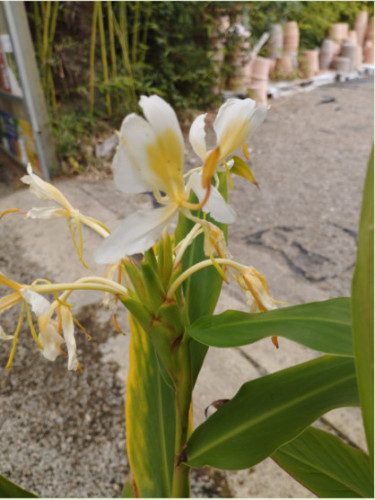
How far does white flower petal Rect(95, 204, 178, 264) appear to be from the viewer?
27 cm

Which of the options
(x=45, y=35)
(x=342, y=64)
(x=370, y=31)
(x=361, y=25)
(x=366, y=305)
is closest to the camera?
(x=366, y=305)

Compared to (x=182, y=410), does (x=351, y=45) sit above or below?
below

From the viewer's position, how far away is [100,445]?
1058mm

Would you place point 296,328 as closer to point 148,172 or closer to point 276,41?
point 148,172

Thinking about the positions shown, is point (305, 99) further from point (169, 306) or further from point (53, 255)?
point (169, 306)

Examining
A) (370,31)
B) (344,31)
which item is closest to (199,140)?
(344,31)

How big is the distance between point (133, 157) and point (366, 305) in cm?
16

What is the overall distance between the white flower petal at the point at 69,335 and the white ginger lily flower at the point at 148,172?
13 centimetres

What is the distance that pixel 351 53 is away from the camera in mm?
6078

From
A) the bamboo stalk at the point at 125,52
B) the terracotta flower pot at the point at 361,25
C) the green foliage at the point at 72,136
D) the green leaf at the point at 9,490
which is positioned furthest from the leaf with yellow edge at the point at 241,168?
the terracotta flower pot at the point at 361,25

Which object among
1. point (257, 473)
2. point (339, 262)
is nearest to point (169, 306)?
point (257, 473)

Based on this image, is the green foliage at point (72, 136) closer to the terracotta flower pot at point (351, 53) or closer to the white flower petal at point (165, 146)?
the white flower petal at point (165, 146)

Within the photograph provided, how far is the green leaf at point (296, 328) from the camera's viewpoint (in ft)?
1.05

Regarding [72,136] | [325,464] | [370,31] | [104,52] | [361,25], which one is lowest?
[370,31]
